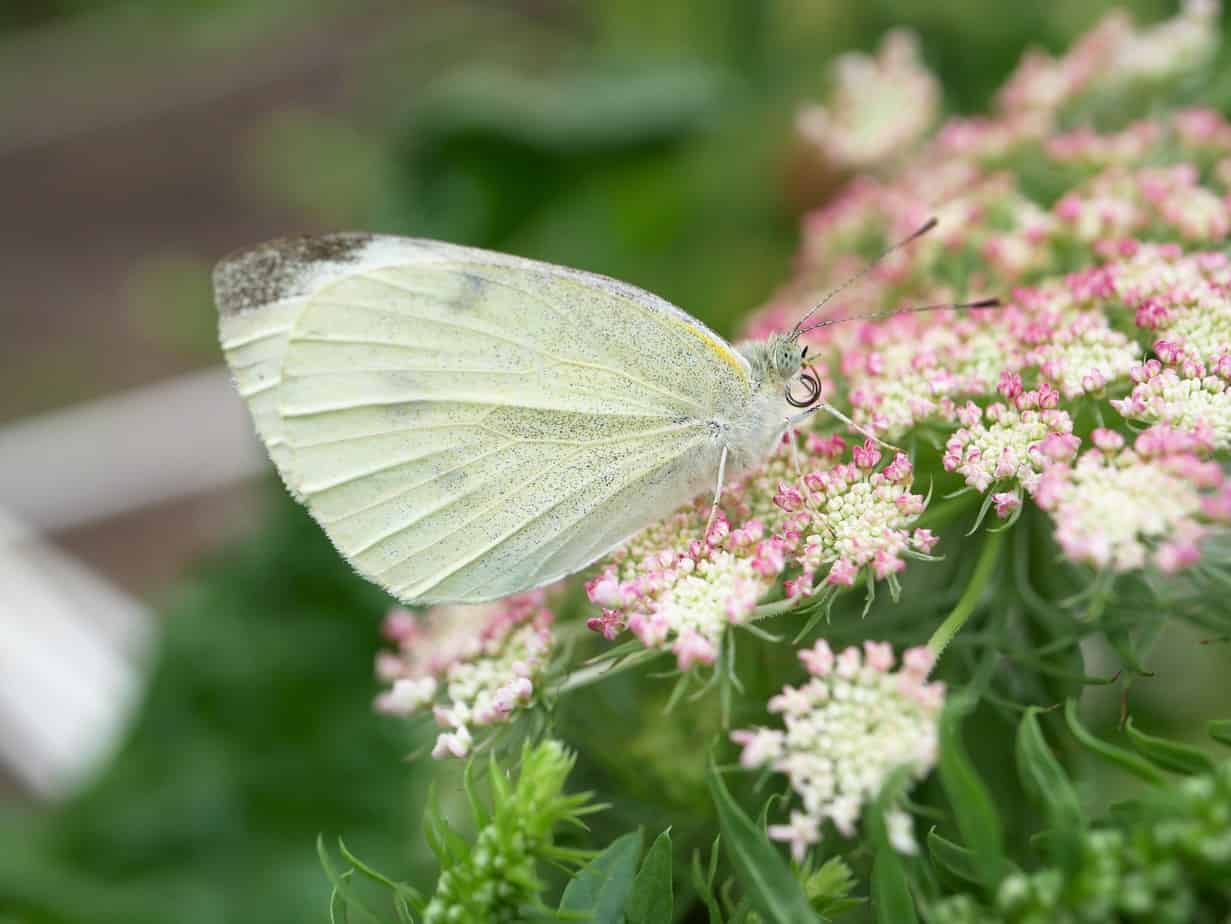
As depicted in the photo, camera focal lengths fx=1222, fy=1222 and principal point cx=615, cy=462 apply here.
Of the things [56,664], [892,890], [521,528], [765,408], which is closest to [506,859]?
[892,890]

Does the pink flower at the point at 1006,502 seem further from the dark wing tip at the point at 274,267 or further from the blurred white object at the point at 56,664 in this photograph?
the blurred white object at the point at 56,664

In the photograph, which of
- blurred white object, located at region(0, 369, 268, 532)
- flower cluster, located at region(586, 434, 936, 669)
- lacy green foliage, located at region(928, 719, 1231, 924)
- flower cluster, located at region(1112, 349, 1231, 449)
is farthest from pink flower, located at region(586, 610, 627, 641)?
blurred white object, located at region(0, 369, 268, 532)

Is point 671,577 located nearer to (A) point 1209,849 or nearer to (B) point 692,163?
(A) point 1209,849

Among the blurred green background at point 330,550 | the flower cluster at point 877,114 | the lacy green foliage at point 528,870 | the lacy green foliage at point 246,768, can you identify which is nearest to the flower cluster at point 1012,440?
the lacy green foliage at point 528,870

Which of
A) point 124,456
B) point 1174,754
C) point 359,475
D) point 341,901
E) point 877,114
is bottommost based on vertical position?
point 124,456

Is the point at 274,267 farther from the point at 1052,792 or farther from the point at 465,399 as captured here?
the point at 1052,792
